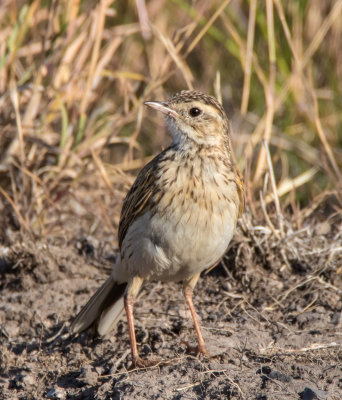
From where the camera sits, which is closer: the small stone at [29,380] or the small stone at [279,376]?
the small stone at [279,376]

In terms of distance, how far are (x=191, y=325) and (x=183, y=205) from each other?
1035 millimetres

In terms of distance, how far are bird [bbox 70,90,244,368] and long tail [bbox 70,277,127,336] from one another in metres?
0.22

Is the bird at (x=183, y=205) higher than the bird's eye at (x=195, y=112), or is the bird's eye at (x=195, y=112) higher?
the bird's eye at (x=195, y=112)

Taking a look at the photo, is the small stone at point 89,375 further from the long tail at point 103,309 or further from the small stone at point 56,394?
the long tail at point 103,309

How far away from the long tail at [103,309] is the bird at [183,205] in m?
0.22

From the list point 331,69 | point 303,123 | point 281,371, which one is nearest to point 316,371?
point 281,371

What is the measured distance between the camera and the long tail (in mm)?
4887

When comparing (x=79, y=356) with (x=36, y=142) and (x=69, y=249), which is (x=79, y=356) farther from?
(x=36, y=142)

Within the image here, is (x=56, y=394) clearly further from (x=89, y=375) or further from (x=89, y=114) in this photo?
(x=89, y=114)

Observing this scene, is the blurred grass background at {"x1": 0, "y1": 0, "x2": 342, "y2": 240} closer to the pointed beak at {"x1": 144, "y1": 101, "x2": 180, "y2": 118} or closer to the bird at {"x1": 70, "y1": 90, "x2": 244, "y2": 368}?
the bird at {"x1": 70, "y1": 90, "x2": 244, "y2": 368}

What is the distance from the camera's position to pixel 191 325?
16.3 feet

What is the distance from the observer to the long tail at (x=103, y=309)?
489cm

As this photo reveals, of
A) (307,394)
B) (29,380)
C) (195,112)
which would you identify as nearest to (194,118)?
(195,112)

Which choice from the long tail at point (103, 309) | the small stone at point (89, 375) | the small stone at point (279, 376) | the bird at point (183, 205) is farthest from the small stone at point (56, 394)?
the small stone at point (279, 376)
